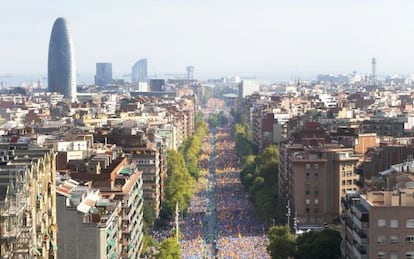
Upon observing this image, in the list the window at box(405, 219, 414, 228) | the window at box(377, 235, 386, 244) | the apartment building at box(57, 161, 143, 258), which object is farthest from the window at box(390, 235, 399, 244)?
the apartment building at box(57, 161, 143, 258)

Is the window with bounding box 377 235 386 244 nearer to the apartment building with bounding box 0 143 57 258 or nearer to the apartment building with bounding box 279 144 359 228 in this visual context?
the apartment building with bounding box 0 143 57 258

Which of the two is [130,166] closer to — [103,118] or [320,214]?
[320,214]

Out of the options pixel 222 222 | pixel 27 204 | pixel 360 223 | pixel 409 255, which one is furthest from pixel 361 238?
pixel 222 222

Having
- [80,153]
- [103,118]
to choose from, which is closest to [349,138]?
[80,153]

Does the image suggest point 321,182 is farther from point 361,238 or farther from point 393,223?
point 393,223

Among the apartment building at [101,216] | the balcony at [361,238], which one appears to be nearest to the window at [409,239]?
the balcony at [361,238]
